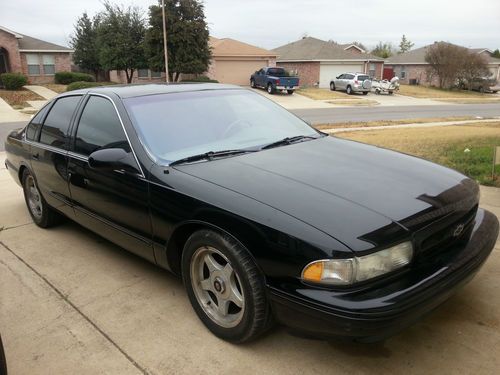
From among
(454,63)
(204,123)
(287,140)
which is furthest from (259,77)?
(204,123)

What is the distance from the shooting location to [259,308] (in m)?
2.49

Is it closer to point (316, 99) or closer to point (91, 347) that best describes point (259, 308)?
point (91, 347)

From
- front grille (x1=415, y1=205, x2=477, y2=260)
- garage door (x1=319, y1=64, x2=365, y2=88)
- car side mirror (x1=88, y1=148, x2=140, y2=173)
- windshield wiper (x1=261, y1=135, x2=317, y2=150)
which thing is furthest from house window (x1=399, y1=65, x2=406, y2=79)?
car side mirror (x1=88, y1=148, x2=140, y2=173)

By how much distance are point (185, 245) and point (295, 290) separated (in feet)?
2.87

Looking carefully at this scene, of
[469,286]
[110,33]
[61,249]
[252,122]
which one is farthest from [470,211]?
[110,33]

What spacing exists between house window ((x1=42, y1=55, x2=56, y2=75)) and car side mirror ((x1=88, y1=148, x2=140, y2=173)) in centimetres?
3551

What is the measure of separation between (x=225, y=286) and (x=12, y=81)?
A: 99.2 ft

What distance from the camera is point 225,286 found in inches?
107

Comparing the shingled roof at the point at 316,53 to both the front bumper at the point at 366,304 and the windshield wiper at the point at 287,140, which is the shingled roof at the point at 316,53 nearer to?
the windshield wiper at the point at 287,140

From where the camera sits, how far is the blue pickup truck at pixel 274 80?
30641 millimetres

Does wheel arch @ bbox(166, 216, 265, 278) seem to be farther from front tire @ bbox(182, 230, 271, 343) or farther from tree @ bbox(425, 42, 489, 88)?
tree @ bbox(425, 42, 489, 88)

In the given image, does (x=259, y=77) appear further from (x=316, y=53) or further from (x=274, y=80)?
(x=316, y=53)

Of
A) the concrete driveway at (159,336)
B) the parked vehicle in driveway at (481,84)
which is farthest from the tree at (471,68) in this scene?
the concrete driveway at (159,336)

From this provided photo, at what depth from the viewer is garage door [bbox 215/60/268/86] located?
36062 mm
